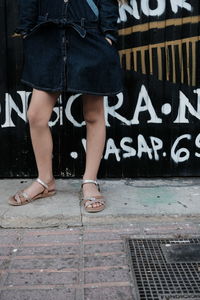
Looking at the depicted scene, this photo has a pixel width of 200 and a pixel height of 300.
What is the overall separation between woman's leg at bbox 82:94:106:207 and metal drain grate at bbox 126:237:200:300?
0.59 meters

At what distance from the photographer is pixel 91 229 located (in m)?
2.95

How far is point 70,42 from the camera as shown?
9.82 feet

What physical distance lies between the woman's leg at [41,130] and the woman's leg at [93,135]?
256 mm

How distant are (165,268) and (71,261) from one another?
0.52 m

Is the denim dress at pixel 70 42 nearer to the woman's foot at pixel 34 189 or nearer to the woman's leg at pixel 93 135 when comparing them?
the woman's leg at pixel 93 135

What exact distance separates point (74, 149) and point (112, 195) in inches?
22.1

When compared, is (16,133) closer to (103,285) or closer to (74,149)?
(74,149)

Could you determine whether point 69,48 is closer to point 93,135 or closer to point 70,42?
point 70,42

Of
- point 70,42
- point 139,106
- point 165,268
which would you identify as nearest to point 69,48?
point 70,42

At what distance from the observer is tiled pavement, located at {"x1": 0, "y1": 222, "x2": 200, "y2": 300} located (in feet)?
7.47

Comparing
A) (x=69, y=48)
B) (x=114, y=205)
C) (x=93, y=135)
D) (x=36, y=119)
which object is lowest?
(x=114, y=205)

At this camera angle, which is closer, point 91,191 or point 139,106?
point 91,191

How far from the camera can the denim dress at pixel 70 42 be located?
297 cm

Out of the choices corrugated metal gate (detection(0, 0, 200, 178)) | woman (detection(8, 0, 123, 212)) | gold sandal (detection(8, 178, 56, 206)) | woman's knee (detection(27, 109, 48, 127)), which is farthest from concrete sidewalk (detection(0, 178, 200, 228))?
woman (detection(8, 0, 123, 212))
